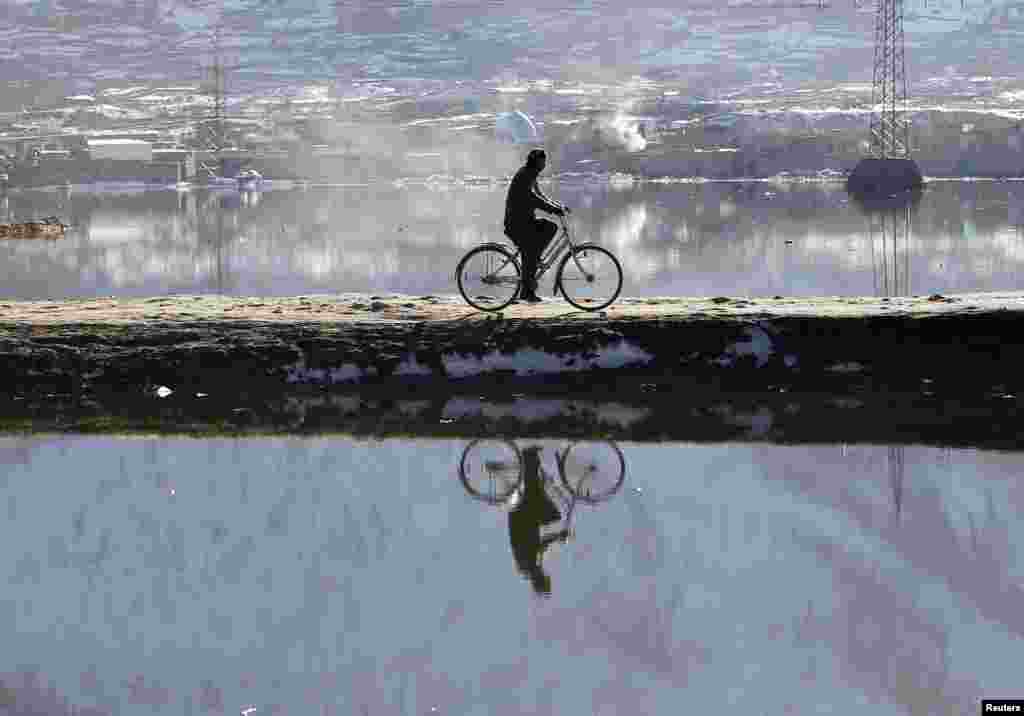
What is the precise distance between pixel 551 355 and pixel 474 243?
3723cm

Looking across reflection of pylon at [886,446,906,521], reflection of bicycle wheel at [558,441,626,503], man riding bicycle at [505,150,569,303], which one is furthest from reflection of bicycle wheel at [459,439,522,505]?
man riding bicycle at [505,150,569,303]

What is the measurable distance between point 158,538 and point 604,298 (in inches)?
374

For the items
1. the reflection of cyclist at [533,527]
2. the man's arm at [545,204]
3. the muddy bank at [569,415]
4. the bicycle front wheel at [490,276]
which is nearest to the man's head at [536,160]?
the man's arm at [545,204]

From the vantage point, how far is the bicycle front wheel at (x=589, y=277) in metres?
19.6

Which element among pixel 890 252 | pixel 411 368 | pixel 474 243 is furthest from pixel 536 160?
pixel 474 243

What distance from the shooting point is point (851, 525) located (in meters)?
11.5

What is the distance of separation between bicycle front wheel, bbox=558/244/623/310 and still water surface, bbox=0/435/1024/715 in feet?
19.1

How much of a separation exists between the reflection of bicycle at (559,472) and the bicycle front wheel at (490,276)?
452cm

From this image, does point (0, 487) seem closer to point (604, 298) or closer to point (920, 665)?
point (920, 665)

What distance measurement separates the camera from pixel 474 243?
2174 inches

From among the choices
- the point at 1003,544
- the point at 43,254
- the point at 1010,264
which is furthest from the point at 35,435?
the point at 43,254

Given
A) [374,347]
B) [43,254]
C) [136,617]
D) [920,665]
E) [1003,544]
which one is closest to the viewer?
[920,665]

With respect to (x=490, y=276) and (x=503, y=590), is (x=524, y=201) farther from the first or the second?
(x=503, y=590)

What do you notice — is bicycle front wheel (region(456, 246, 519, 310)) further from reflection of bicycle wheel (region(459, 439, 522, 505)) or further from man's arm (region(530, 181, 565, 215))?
reflection of bicycle wheel (region(459, 439, 522, 505))
